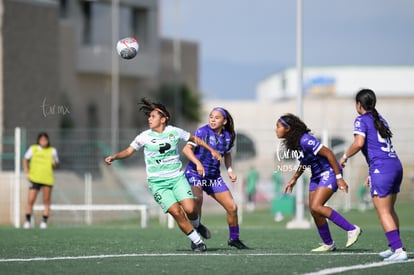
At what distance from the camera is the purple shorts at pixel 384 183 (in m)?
11.1

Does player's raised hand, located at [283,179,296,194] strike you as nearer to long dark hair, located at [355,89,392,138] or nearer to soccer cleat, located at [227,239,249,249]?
soccer cleat, located at [227,239,249,249]

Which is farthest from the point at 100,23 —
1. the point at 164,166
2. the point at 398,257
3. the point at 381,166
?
the point at 398,257

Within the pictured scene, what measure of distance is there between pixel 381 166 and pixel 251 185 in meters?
23.9

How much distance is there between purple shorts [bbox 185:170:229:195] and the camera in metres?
13.4

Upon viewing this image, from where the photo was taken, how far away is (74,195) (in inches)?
1209

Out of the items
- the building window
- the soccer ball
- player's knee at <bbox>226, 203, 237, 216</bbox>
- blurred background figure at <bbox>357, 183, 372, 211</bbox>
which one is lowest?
blurred background figure at <bbox>357, 183, 372, 211</bbox>

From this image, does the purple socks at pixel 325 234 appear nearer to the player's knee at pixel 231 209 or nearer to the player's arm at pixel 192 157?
the player's knee at pixel 231 209

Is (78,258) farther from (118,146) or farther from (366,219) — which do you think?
Answer: (118,146)

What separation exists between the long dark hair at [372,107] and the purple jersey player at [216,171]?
2530 millimetres

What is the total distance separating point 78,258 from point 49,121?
1098 inches

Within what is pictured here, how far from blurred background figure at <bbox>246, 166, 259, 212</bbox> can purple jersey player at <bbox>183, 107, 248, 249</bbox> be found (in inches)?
782

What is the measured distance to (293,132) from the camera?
1245 centimetres

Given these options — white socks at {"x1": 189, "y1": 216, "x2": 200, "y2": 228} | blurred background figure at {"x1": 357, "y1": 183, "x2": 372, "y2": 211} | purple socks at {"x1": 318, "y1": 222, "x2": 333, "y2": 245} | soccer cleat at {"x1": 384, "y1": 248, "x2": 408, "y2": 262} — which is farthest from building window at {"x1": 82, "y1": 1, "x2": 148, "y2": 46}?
soccer cleat at {"x1": 384, "y1": 248, "x2": 408, "y2": 262}

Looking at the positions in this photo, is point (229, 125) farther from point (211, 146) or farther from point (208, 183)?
point (208, 183)
